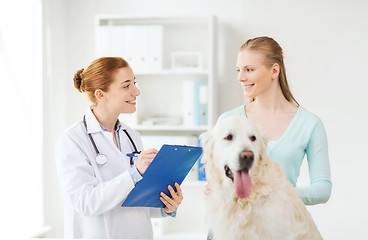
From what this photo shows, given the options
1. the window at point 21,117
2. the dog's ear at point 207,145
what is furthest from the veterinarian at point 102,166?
the window at point 21,117

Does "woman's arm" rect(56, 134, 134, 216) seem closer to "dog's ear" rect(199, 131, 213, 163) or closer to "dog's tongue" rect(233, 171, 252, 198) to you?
"dog's ear" rect(199, 131, 213, 163)

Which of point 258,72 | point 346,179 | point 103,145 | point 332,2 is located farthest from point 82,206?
point 332,2

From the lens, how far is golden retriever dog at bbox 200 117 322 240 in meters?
0.95

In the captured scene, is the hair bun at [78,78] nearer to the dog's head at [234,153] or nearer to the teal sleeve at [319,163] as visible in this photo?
the dog's head at [234,153]

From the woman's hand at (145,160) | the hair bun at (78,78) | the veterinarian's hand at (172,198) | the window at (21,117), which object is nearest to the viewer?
the woman's hand at (145,160)

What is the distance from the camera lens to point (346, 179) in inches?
126

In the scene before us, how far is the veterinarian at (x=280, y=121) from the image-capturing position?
3.61 ft

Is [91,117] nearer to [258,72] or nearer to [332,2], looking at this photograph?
[258,72]

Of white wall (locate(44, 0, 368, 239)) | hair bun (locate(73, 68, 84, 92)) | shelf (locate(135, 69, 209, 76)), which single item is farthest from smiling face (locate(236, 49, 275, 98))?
white wall (locate(44, 0, 368, 239))

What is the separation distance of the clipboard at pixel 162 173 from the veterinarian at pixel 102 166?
1.6 inches

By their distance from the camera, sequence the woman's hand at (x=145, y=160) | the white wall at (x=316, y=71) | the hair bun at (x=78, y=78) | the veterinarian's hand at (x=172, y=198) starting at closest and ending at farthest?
the woman's hand at (x=145, y=160) < the veterinarian's hand at (x=172, y=198) < the hair bun at (x=78, y=78) < the white wall at (x=316, y=71)

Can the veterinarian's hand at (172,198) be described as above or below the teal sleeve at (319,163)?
below

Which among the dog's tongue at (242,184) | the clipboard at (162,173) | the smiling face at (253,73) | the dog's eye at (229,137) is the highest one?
the smiling face at (253,73)

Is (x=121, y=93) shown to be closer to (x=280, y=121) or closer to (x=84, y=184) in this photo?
(x=84, y=184)
